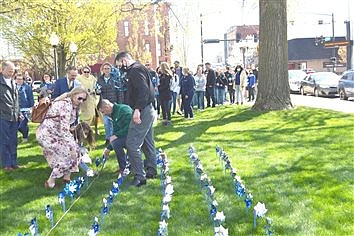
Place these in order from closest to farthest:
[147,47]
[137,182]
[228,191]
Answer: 1. [228,191]
2. [137,182]
3. [147,47]

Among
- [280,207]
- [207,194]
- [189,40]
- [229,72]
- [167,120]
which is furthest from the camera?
[189,40]

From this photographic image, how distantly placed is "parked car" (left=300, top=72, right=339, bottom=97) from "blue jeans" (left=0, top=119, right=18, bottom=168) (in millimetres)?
20770

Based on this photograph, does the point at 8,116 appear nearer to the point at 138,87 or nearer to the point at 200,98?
the point at 138,87

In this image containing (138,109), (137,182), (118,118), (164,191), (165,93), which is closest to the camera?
(164,191)

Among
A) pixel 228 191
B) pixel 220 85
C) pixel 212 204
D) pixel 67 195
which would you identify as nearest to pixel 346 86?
pixel 220 85

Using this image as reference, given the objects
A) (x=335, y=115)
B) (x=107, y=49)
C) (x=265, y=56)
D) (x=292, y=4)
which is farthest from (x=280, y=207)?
(x=107, y=49)

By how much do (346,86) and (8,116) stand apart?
18.5 m

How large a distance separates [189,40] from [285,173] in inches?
2134

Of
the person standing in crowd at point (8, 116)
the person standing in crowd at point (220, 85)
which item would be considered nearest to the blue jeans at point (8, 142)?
the person standing in crowd at point (8, 116)

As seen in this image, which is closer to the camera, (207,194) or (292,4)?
(207,194)

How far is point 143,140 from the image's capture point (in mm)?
6750

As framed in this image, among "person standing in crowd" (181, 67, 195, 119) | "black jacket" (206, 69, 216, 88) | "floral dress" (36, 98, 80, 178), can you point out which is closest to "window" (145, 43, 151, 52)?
"black jacket" (206, 69, 216, 88)

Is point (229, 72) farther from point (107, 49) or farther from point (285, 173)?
point (107, 49)

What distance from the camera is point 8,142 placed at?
7.98m
